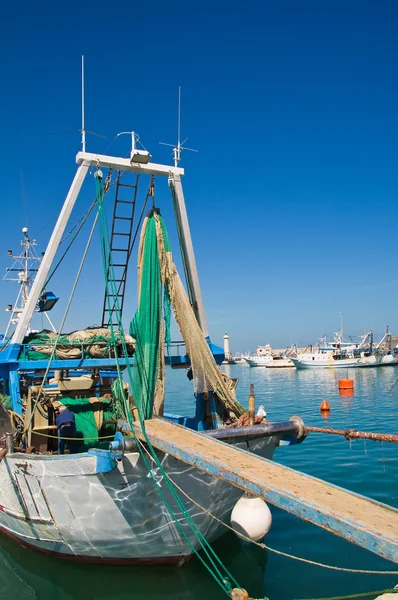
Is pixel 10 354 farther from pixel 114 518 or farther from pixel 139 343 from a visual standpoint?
pixel 114 518

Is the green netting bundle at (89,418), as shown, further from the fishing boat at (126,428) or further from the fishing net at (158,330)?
the fishing net at (158,330)

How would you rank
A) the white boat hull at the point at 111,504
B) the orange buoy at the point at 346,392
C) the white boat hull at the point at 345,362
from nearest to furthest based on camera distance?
the white boat hull at the point at 111,504, the orange buoy at the point at 346,392, the white boat hull at the point at 345,362

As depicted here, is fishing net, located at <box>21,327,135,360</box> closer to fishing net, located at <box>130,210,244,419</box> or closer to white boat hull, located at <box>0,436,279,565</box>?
fishing net, located at <box>130,210,244,419</box>

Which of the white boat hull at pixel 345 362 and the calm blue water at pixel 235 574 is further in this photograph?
the white boat hull at pixel 345 362

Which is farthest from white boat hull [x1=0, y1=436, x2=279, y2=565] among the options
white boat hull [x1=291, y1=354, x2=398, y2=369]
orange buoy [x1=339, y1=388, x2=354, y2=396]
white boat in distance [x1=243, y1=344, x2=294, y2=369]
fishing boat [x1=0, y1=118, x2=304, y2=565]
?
white boat in distance [x1=243, y1=344, x2=294, y2=369]

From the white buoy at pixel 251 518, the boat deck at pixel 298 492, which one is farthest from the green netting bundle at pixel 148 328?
the white buoy at pixel 251 518

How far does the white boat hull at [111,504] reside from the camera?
7.00m

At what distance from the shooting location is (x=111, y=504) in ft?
23.4

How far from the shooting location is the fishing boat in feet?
23.3

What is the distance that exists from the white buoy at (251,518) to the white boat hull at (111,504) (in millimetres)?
658

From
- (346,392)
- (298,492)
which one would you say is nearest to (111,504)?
(298,492)

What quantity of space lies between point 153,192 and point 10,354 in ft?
13.3

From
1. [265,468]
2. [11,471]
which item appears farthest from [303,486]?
[11,471]

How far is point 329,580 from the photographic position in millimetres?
7191
